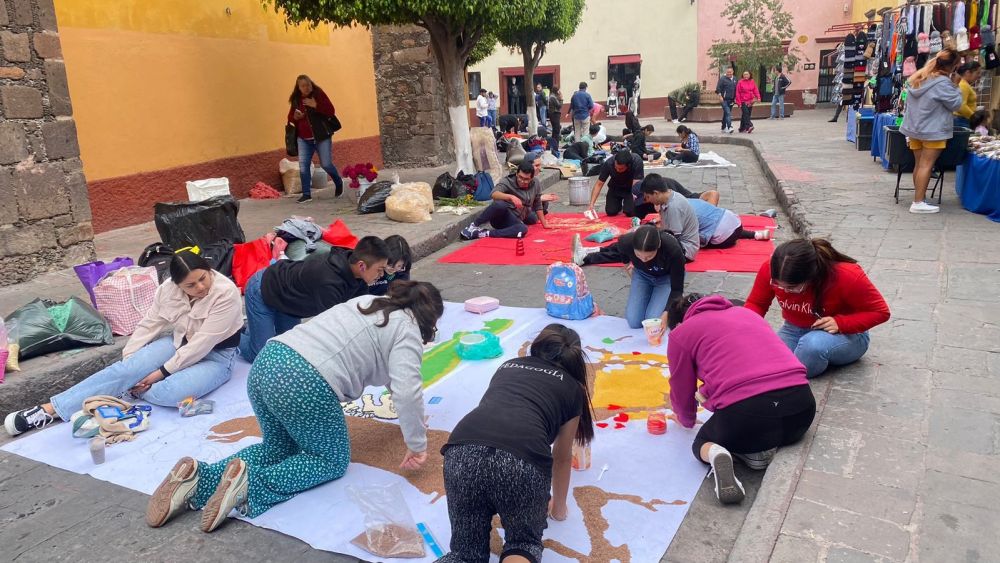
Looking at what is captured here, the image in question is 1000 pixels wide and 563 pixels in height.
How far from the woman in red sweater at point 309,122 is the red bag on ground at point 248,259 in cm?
443

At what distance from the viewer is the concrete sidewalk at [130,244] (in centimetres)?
434

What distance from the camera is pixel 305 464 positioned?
10.4ft

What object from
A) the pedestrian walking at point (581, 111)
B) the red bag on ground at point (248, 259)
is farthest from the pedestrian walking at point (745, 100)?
the red bag on ground at point (248, 259)

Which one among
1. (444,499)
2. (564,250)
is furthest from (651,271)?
(564,250)

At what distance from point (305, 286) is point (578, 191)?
680 centimetres

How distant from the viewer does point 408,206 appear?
8742 mm

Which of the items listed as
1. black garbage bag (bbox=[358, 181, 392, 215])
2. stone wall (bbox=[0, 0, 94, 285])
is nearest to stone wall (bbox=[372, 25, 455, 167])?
black garbage bag (bbox=[358, 181, 392, 215])

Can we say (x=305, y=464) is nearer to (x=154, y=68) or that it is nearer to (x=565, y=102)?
(x=154, y=68)

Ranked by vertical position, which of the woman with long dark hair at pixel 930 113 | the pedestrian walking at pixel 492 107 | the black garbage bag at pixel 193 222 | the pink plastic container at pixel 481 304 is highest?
the pedestrian walking at pixel 492 107

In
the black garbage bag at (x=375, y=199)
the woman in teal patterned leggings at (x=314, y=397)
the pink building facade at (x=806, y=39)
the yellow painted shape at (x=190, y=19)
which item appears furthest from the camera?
the pink building facade at (x=806, y=39)

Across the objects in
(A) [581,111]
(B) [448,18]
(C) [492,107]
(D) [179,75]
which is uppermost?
(B) [448,18]

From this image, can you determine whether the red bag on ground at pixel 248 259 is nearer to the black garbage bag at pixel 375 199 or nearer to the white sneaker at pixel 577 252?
the white sneaker at pixel 577 252

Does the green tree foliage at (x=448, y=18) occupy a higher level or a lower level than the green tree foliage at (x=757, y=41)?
lower

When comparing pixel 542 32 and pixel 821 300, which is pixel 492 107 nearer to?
pixel 542 32
